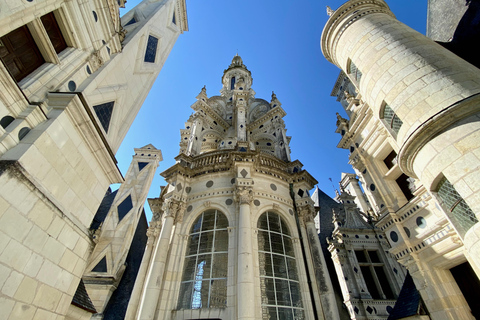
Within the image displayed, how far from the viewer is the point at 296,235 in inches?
488

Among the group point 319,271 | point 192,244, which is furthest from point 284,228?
point 192,244

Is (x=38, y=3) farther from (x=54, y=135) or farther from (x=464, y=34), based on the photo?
(x=464, y=34)

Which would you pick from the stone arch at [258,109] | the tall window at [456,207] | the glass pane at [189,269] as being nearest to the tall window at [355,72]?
the tall window at [456,207]

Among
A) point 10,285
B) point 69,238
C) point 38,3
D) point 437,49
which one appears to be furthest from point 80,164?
point 437,49

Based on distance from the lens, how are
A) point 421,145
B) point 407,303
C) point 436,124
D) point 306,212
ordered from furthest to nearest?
1. point 306,212
2. point 407,303
3. point 421,145
4. point 436,124

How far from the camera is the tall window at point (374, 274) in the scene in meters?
14.1

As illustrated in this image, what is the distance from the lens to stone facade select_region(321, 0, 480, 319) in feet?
16.6

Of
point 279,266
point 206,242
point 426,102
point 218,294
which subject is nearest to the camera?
point 426,102

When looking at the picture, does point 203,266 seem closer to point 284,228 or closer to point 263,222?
point 263,222

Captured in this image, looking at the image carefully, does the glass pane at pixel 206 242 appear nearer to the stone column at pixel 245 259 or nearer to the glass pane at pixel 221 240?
the glass pane at pixel 221 240

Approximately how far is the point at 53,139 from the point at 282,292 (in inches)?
404

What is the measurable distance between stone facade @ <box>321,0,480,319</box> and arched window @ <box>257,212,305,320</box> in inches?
181

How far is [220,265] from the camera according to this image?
1070 centimetres

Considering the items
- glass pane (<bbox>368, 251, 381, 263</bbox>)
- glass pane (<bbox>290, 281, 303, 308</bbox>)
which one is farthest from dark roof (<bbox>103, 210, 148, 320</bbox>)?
glass pane (<bbox>368, 251, 381, 263</bbox>)
